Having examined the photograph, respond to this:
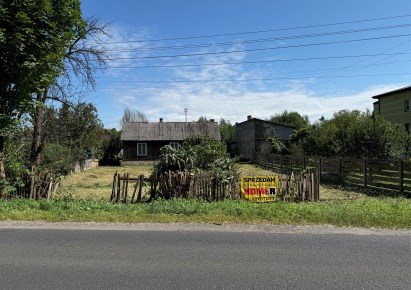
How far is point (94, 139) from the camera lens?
33.3m

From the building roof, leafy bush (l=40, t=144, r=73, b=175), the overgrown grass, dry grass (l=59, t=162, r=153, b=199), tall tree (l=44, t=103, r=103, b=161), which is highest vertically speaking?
the building roof

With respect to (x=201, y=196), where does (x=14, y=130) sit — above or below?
above

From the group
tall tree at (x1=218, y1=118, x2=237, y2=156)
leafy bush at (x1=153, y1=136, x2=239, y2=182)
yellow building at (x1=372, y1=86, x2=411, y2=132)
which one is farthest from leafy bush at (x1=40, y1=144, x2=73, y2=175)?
yellow building at (x1=372, y1=86, x2=411, y2=132)

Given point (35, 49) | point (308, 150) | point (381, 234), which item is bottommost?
point (381, 234)

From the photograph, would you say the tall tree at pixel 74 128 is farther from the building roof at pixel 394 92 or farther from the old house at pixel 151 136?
the building roof at pixel 394 92

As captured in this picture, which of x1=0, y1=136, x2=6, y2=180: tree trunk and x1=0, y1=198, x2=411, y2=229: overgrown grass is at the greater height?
x1=0, y1=136, x2=6, y2=180: tree trunk

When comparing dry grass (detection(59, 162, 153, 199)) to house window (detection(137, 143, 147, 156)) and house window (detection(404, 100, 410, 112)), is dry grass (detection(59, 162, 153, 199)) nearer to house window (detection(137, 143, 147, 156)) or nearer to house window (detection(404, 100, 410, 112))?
house window (detection(137, 143, 147, 156))

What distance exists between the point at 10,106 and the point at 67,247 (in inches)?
292

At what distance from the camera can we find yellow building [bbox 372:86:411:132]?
4303cm

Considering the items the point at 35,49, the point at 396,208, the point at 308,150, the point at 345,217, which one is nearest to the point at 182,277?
the point at 345,217

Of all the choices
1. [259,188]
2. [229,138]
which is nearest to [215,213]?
[259,188]

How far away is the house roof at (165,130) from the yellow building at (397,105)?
2168 centimetres

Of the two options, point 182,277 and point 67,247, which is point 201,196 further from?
point 182,277

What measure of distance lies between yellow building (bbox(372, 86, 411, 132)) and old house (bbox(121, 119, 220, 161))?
21745 millimetres
